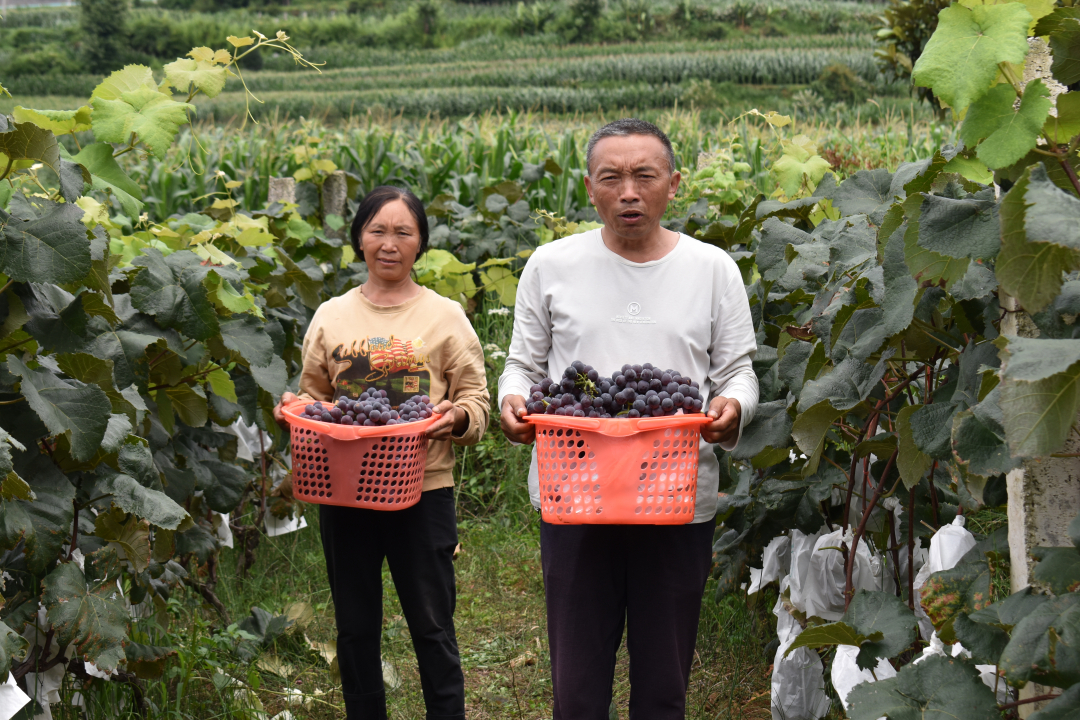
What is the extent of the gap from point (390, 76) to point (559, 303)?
4675 cm

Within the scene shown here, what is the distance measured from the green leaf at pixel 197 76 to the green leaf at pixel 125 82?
0.05m

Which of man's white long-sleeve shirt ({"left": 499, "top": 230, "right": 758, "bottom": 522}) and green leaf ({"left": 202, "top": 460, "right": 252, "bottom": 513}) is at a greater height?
man's white long-sleeve shirt ({"left": 499, "top": 230, "right": 758, "bottom": 522})

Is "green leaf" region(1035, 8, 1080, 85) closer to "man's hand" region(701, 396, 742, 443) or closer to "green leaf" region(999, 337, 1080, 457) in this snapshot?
"green leaf" region(999, 337, 1080, 457)

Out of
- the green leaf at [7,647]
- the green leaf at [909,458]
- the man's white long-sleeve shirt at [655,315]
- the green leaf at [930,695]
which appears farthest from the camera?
the man's white long-sleeve shirt at [655,315]

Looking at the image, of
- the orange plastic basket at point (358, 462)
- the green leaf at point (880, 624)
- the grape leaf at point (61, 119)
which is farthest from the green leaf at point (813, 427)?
the grape leaf at point (61, 119)

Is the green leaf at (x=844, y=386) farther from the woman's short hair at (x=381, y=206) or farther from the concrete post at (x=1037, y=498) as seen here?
the woman's short hair at (x=381, y=206)

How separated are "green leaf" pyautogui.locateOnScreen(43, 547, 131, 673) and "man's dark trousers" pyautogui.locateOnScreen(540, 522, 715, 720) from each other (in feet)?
2.97

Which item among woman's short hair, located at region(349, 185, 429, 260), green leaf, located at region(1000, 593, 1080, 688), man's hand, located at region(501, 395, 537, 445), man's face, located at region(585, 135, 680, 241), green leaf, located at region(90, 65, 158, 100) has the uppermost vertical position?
green leaf, located at region(90, 65, 158, 100)

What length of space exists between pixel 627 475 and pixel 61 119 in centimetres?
144

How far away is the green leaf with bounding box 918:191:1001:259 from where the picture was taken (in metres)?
1.19

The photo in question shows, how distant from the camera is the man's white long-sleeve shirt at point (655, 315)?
77.1 inches

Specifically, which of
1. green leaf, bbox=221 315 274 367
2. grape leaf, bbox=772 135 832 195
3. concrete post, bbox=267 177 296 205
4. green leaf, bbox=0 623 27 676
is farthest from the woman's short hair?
concrete post, bbox=267 177 296 205

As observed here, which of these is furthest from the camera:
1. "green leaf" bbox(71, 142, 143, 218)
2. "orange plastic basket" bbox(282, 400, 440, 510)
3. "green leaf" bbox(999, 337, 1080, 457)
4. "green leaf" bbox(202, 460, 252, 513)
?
"green leaf" bbox(202, 460, 252, 513)

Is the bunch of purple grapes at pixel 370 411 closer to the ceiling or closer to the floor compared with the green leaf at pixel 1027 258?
closer to the floor
